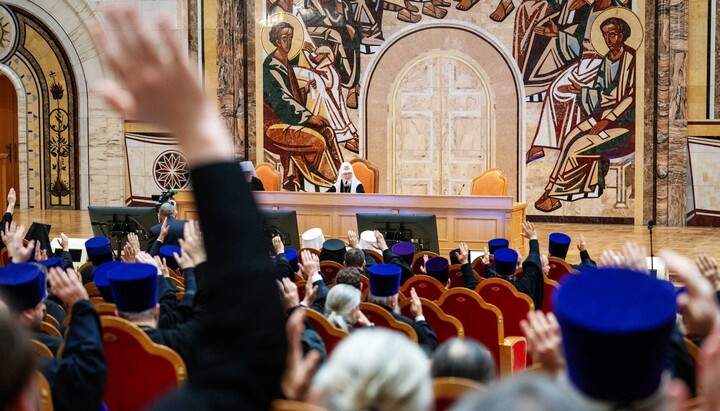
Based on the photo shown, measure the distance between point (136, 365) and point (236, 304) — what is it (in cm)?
263

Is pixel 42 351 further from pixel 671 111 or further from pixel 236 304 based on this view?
pixel 671 111

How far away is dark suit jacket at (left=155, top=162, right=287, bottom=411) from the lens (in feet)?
4.00

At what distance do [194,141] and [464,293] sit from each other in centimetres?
471

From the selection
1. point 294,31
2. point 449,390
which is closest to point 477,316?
point 449,390

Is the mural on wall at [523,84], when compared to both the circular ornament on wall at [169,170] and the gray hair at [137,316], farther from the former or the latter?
the gray hair at [137,316]

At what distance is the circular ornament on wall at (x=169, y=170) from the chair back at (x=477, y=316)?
13.4 meters

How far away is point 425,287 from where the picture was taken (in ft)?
22.1

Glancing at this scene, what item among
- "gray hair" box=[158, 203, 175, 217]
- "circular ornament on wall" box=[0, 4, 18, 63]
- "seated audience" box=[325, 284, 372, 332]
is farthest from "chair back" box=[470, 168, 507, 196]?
"circular ornament on wall" box=[0, 4, 18, 63]

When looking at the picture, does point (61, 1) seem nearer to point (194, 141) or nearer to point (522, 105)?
point (522, 105)

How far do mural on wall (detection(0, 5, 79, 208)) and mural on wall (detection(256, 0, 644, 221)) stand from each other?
176 inches

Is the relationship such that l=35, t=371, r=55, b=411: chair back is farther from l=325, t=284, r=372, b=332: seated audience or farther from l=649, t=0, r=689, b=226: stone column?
l=649, t=0, r=689, b=226: stone column

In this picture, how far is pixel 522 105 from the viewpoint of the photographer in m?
17.1

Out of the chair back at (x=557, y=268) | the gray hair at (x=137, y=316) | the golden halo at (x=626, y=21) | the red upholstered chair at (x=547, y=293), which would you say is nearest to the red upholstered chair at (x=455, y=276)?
the chair back at (x=557, y=268)

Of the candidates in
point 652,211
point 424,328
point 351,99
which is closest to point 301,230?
point 351,99
